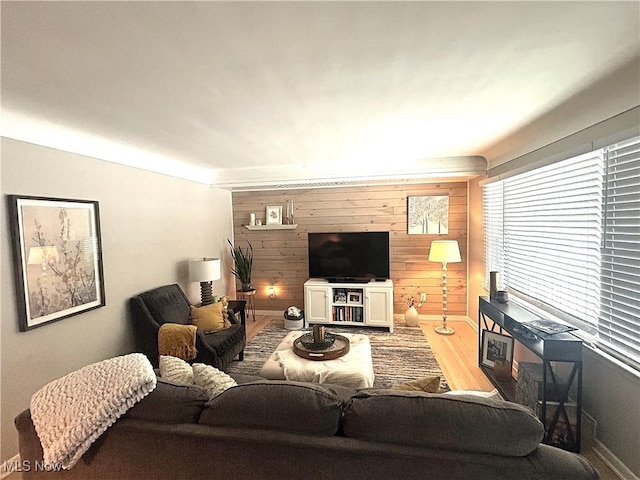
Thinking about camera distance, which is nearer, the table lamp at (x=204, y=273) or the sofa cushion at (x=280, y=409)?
the sofa cushion at (x=280, y=409)

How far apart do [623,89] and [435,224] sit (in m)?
3.04

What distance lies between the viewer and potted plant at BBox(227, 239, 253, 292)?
5000 mm

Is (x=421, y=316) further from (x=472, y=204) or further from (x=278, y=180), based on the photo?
(x=278, y=180)

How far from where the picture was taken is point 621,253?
1882 millimetres

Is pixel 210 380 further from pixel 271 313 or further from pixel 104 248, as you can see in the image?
pixel 271 313

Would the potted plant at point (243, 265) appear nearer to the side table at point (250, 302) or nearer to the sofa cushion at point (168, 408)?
the side table at point (250, 302)

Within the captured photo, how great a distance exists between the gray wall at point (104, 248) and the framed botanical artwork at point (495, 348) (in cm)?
352

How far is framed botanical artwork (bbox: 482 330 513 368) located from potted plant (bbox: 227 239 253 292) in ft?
10.8

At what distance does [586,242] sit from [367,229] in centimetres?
295

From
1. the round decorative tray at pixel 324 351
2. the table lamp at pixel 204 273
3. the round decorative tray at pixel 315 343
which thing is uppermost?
the table lamp at pixel 204 273

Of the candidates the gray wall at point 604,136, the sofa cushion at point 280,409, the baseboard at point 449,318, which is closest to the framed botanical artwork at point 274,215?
the baseboard at point 449,318

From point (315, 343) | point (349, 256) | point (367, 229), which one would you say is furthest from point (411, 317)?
point (315, 343)

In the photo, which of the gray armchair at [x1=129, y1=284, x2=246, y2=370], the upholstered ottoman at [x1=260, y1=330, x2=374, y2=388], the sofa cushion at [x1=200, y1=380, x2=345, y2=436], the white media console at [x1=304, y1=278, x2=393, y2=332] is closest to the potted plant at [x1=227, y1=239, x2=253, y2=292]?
the white media console at [x1=304, y1=278, x2=393, y2=332]

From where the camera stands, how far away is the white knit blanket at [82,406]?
3.87 ft
